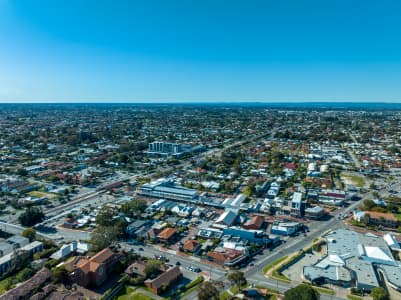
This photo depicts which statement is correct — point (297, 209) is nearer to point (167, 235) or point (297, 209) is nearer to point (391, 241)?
point (391, 241)

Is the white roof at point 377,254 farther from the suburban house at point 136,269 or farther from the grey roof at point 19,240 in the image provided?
the grey roof at point 19,240

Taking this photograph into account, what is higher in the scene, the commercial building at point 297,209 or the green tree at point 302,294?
the green tree at point 302,294

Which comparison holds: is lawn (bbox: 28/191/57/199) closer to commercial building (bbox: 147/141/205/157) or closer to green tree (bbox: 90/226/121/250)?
green tree (bbox: 90/226/121/250)

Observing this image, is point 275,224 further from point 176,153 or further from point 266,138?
point 266,138

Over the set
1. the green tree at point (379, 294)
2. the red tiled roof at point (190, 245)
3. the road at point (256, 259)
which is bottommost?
the road at point (256, 259)

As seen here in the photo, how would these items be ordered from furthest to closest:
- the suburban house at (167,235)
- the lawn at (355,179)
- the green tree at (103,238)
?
the lawn at (355,179)
the suburban house at (167,235)
the green tree at (103,238)

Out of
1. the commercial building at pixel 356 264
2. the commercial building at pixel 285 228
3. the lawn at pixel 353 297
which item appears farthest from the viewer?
the commercial building at pixel 285 228

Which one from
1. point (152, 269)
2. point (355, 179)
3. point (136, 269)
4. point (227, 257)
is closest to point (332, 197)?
point (355, 179)

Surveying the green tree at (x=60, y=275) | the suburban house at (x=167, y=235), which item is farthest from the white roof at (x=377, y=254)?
the green tree at (x=60, y=275)

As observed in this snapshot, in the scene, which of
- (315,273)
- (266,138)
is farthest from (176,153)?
(315,273)
